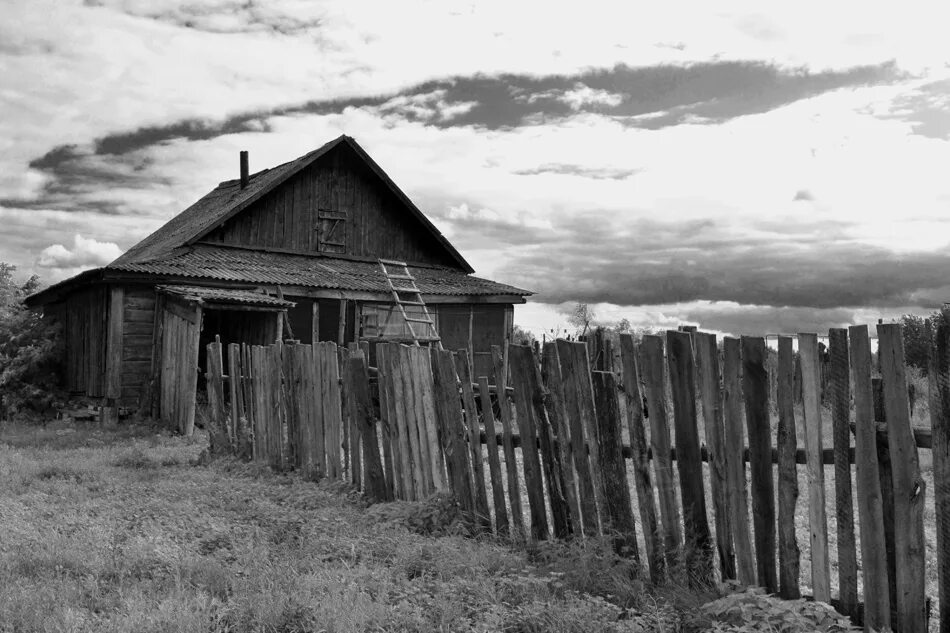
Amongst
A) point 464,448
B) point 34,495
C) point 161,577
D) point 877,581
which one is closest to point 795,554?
point 877,581

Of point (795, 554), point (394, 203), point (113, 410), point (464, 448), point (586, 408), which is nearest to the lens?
point (795, 554)

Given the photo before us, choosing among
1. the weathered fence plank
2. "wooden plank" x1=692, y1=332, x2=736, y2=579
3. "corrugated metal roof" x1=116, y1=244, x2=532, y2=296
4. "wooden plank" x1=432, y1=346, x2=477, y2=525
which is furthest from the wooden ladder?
the weathered fence plank

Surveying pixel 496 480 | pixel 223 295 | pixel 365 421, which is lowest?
pixel 496 480

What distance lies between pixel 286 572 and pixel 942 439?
3703 mm

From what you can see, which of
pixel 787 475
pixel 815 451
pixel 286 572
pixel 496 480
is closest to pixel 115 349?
pixel 496 480

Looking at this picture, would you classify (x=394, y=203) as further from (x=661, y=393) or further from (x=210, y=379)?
(x=661, y=393)

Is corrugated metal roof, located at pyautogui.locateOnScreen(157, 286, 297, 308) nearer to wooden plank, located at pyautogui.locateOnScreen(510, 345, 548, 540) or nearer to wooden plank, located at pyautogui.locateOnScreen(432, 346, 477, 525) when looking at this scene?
wooden plank, located at pyautogui.locateOnScreen(432, 346, 477, 525)

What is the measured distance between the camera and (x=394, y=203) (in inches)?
922

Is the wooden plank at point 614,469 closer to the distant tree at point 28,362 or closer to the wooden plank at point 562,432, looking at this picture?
the wooden plank at point 562,432

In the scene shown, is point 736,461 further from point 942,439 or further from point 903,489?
point 942,439

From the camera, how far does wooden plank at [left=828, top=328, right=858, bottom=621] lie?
4176 millimetres

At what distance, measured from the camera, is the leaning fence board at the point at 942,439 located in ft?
12.9

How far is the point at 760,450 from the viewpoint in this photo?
4422mm

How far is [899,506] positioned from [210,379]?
903 cm
